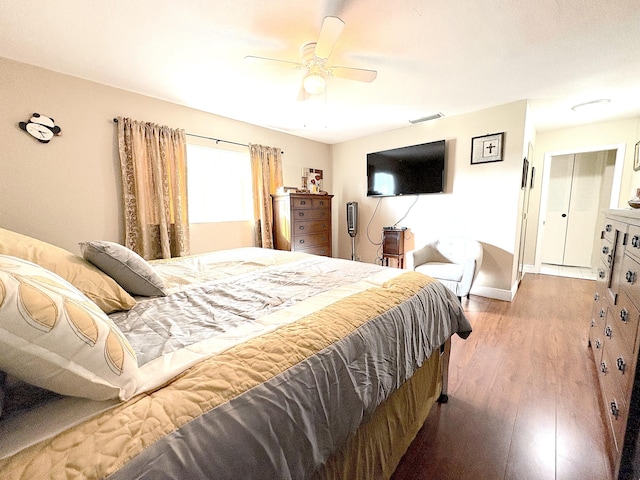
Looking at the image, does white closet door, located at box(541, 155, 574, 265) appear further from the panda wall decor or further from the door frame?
the panda wall decor

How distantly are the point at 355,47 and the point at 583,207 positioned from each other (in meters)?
5.17

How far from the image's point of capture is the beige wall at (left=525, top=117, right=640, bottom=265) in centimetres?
354

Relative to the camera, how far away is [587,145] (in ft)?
12.6

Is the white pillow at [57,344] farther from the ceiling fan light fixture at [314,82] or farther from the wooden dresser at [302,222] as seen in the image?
the wooden dresser at [302,222]

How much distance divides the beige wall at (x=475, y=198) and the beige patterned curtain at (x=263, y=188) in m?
1.73

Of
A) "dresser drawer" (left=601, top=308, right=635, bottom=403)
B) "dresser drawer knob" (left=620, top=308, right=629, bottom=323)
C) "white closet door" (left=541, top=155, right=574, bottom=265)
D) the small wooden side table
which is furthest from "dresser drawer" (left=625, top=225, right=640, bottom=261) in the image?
"white closet door" (left=541, top=155, right=574, bottom=265)

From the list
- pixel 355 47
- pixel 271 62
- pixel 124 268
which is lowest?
pixel 124 268

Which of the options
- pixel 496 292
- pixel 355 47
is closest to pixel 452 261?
pixel 496 292

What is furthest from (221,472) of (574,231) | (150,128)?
(574,231)

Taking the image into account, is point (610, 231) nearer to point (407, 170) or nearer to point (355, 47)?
point (355, 47)

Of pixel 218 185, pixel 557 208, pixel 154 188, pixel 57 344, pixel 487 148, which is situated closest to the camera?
pixel 57 344

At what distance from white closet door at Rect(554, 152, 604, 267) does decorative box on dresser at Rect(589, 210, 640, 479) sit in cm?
380

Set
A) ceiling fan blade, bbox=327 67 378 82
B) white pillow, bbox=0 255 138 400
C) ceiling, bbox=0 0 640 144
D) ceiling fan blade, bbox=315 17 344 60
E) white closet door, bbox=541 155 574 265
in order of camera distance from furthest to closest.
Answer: white closet door, bbox=541 155 574 265
ceiling fan blade, bbox=327 67 378 82
ceiling, bbox=0 0 640 144
ceiling fan blade, bbox=315 17 344 60
white pillow, bbox=0 255 138 400

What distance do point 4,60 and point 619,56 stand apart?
194 inches
